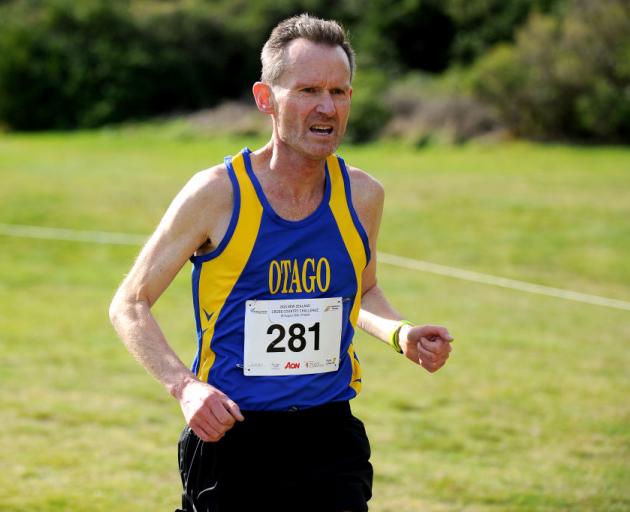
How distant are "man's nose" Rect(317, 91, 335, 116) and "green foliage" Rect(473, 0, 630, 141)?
22.4 metres

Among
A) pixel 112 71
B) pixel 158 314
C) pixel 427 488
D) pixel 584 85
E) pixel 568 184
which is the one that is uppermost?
pixel 112 71

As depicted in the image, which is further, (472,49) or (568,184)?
(472,49)

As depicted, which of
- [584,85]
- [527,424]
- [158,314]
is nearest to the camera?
[527,424]

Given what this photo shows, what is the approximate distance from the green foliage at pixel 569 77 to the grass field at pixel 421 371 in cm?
488

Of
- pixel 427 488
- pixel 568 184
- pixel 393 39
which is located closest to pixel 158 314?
pixel 427 488

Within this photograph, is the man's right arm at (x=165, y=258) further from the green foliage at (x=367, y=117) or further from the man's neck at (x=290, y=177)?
the green foliage at (x=367, y=117)

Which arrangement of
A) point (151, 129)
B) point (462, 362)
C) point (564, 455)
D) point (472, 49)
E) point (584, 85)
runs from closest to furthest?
1. point (564, 455)
2. point (462, 362)
3. point (584, 85)
4. point (151, 129)
5. point (472, 49)

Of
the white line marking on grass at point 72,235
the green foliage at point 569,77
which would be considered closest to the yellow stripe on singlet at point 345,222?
the white line marking on grass at point 72,235

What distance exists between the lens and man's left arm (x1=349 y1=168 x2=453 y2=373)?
10.7 ft

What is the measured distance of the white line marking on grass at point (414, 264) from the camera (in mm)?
11969

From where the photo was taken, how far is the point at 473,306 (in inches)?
448

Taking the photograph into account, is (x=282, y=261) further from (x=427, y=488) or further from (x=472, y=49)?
(x=472, y=49)

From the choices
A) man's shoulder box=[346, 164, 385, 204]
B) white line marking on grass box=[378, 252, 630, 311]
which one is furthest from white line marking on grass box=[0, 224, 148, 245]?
man's shoulder box=[346, 164, 385, 204]

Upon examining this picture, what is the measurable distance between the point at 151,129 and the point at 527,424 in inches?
1060
